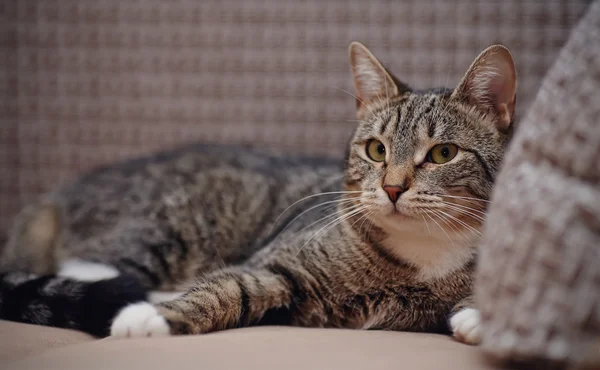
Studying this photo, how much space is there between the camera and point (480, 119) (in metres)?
1.16

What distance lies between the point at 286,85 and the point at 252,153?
0.28m

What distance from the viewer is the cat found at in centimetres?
108

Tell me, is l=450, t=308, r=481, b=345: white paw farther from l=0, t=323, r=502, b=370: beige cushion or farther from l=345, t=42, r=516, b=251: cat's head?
l=345, t=42, r=516, b=251: cat's head

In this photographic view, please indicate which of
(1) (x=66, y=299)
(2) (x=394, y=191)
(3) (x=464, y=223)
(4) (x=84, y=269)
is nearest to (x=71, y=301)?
(1) (x=66, y=299)

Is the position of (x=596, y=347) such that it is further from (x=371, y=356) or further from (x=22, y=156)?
(x=22, y=156)

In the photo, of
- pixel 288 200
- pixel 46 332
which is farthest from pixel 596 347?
pixel 288 200

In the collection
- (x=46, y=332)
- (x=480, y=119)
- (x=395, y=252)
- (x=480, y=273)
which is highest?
(x=480, y=119)

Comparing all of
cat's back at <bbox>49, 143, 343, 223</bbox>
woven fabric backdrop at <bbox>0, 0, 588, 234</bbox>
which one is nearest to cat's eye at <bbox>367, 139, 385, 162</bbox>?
cat's back at <bbox>49, 143, 343, 223</bbox>

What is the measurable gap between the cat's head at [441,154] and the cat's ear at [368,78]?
0.24ft

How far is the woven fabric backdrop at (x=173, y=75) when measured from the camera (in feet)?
6.18

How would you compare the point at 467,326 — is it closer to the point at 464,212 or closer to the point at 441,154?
the point at 464,212

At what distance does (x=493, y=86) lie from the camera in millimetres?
1157

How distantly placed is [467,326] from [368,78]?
2.03 feet

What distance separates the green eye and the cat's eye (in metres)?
0.11
